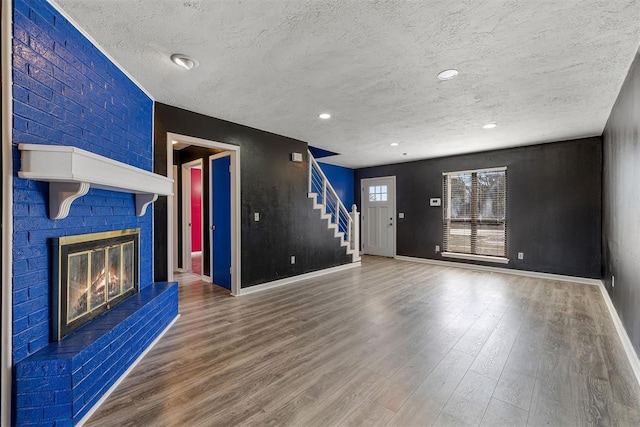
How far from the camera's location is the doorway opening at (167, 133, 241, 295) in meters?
3.80

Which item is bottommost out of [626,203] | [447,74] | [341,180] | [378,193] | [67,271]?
[67,271]

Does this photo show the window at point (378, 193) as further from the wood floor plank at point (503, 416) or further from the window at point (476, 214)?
the wood floor plank at point (503, 416)

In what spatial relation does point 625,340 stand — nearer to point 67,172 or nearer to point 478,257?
point 478,257

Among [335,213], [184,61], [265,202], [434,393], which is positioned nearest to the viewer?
[434,393]

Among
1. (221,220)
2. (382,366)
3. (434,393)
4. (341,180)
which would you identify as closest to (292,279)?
(221,220)

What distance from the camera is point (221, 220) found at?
440 centimetres

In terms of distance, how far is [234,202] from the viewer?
4027mm

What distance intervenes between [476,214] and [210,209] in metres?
5.36

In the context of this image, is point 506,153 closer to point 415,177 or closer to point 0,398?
point 415,177

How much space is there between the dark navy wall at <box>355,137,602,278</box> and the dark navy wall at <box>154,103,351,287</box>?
362 cm

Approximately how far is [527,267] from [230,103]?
19.3ft

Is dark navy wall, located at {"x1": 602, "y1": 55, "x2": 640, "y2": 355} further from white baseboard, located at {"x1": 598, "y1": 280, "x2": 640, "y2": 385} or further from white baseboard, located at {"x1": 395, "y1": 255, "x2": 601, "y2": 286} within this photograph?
white baseboard, located at {"x1": 395, "y1": 255, "x2": 601, "y2": 286}

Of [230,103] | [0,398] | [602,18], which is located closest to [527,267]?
[602,18]

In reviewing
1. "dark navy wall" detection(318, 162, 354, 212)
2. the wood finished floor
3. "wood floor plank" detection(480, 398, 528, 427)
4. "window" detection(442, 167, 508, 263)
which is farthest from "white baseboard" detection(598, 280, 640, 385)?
"dark navy wall" detection(318, 162, 354, 212)
